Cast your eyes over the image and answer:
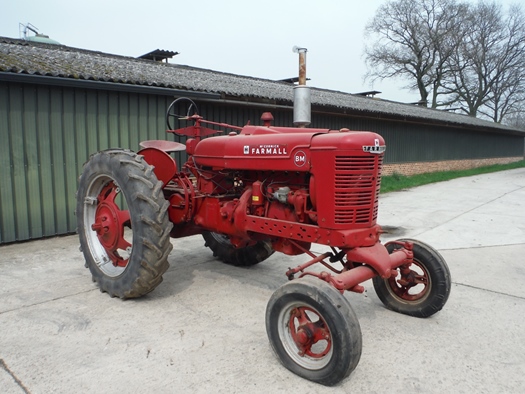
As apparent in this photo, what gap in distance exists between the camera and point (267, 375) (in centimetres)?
261

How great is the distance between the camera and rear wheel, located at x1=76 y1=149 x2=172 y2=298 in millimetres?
3453

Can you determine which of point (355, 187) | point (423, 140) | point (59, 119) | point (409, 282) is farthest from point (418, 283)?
point (423, 140)

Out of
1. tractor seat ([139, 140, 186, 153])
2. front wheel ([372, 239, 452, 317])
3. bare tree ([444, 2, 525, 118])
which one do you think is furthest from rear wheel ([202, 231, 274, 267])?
bare tree ([444, 2, 525, 118])

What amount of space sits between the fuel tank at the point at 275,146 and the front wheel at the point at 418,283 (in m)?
1.03

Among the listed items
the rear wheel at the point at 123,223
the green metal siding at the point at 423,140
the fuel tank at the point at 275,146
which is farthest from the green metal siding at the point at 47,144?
the green metal siding at the point at 423,140

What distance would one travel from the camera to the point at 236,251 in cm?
473

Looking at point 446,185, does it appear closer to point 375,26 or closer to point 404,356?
point 404,356

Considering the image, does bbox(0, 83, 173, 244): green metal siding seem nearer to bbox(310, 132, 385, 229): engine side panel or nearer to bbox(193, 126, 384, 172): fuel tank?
bbox(193, 126, 384, 172): fuel tank

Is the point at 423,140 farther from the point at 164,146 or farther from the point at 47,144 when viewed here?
the point at 164,146

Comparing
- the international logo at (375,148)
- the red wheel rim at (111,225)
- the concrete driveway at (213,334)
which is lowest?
the concrete driveway at (213,334)

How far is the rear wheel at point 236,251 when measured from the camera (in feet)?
15.1

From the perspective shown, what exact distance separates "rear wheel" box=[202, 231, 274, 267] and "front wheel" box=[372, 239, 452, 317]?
1.33 m

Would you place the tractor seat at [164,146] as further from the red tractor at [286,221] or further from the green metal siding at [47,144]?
the green metal siding at [47,144]

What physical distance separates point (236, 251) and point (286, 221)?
161cm
